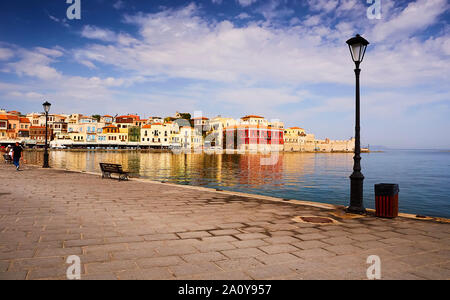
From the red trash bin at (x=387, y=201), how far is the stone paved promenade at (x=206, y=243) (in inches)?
15.2

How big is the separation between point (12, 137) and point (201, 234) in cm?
11822

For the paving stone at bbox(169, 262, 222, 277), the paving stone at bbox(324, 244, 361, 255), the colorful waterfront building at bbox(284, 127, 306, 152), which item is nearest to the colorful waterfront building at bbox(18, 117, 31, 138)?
the colorful waterfront building at bbox(284, 127, 306, 152)

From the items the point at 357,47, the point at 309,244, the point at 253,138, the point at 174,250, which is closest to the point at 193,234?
the point at 174,250

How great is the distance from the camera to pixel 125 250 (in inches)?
193

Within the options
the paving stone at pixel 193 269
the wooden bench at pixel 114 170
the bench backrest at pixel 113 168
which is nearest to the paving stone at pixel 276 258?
the paving stone at pixel 193 269

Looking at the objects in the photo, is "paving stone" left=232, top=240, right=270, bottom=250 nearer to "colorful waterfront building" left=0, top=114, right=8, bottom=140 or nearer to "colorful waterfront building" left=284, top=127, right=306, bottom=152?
"colorful waterfront building" left=0, top=114, right=8, bottom=140

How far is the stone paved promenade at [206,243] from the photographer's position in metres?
4.13

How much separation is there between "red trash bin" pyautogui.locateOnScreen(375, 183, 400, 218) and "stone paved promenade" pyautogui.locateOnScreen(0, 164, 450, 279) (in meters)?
0.39

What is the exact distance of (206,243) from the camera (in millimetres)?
5379

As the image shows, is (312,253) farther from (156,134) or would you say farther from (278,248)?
(156,134)

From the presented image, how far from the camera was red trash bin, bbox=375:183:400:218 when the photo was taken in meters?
7.85

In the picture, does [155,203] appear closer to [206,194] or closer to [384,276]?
[206,194]

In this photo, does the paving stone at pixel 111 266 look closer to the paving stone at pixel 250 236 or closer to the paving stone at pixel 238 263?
the paving stone at pixel 238 263
